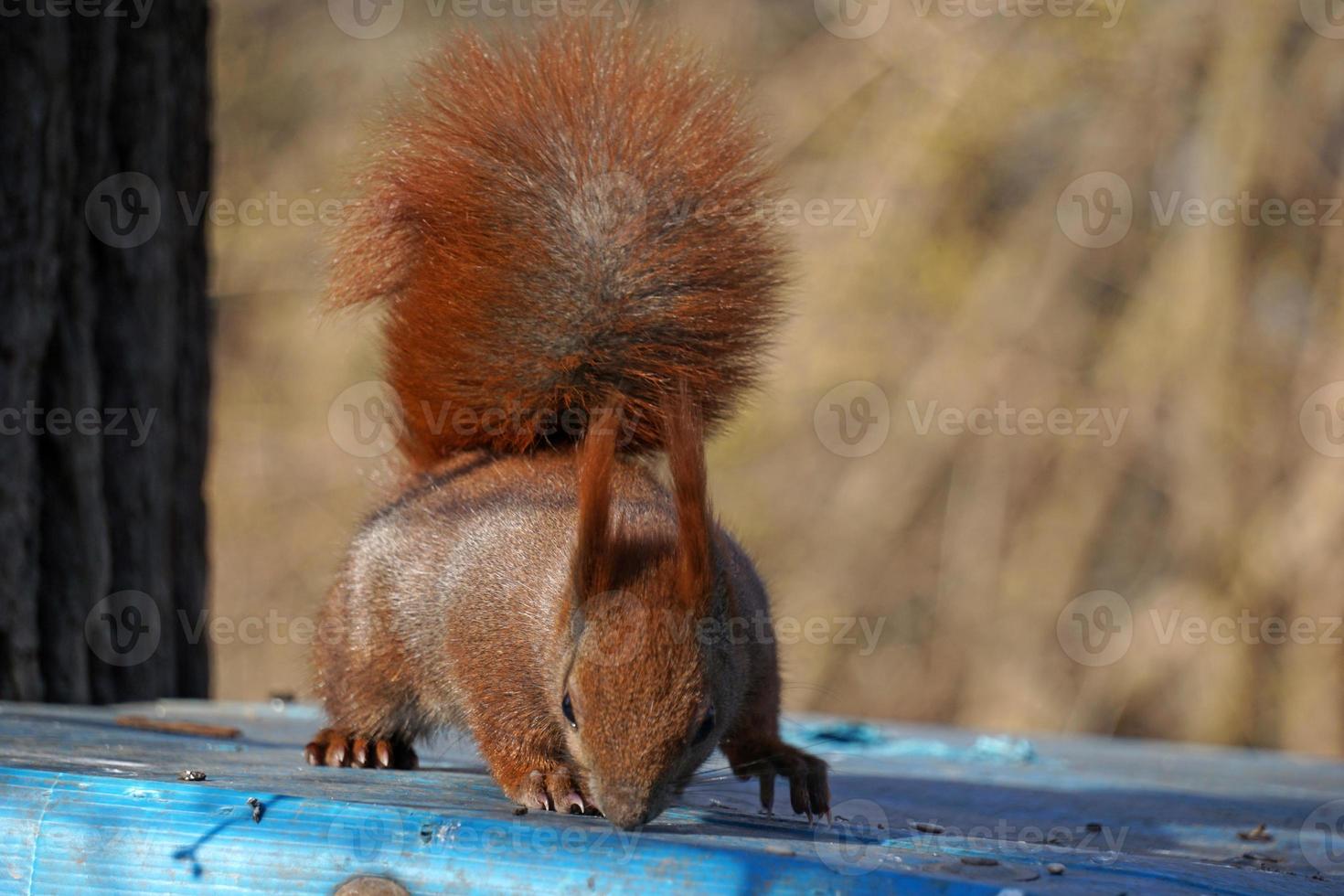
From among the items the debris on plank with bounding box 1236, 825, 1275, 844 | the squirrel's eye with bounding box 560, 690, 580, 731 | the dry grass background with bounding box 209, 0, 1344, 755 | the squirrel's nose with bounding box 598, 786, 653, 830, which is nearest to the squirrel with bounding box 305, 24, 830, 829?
the squirrel's eye with bounding box 560, 690, 580, 731

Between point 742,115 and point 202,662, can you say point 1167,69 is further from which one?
point 202,662

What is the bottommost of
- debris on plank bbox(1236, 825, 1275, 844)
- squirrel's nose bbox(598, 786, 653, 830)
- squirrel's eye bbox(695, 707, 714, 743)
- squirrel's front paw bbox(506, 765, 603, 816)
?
debris on plank bbox(1236, 825, 1275, 844)

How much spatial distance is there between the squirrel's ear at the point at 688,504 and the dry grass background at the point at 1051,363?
3328mm

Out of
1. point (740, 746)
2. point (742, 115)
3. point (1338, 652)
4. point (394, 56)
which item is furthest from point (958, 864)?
point (394, 56)

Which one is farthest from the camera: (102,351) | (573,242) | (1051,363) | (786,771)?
(1051,363)

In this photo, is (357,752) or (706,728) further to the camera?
(357,752)

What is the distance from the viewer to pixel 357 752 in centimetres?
200

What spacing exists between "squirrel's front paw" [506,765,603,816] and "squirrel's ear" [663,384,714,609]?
25 centimetres

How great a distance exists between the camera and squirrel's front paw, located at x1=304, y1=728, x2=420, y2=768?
6.38 feet

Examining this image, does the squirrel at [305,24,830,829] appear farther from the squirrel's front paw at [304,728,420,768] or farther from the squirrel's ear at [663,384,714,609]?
the squirrel's ear at [663,384,714,609]

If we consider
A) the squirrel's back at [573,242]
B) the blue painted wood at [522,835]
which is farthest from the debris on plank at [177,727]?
the squirrel's back at [573,242]

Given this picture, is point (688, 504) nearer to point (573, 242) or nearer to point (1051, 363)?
point (573, 242)

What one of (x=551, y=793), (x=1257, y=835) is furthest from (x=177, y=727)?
(x=1257, y=835)

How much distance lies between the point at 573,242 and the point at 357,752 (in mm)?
742
